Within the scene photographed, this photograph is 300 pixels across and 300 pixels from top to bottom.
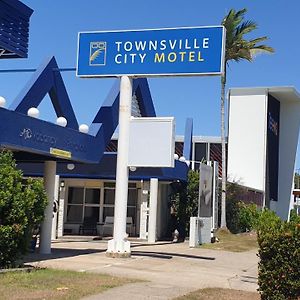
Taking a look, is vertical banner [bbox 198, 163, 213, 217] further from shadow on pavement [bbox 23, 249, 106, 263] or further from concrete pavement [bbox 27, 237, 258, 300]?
shadow on pavement [bbox 23, 249, 106, 263]

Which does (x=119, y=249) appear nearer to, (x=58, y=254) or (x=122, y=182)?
(x=58, y=254)

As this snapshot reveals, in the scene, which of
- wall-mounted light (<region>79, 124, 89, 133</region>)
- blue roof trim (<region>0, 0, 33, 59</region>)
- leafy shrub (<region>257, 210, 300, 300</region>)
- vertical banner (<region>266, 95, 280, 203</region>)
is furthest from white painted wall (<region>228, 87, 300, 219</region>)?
leafy shrub (<region>257, 210, 300, 300</region>)

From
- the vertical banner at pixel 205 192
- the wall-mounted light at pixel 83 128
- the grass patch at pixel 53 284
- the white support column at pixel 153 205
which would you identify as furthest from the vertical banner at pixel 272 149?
the grass patch at pixel 53 284

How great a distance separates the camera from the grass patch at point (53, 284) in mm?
10062

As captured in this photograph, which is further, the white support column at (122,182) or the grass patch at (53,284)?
the white support column at (122,182)

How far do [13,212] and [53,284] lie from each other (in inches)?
86.0

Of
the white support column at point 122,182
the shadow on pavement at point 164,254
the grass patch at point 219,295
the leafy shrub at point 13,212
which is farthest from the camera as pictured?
the shadow on pavement at point 164,254

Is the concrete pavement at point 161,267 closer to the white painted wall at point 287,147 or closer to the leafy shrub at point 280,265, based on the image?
the leafy shrub at point 280,265

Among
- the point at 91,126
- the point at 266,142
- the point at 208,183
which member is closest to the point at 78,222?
the point at 208,183

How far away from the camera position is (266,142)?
43.8 metres

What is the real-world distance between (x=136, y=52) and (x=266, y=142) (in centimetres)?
2701

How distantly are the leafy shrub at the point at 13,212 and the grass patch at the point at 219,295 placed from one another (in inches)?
160

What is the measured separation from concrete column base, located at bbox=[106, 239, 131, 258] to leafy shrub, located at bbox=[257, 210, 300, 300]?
8525mm

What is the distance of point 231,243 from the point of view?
2661 centimetres
